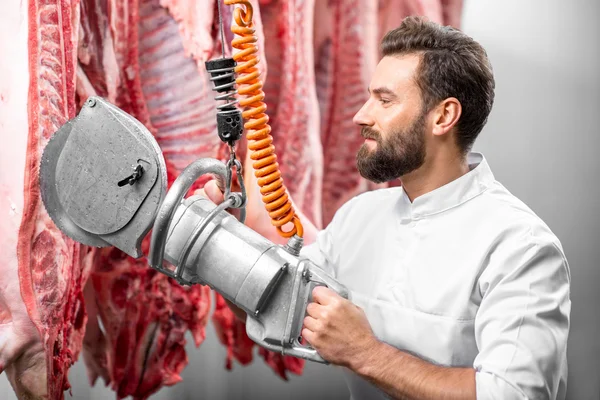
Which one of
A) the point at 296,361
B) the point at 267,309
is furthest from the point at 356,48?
the point at 267,309

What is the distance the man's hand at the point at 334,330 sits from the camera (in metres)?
1.11

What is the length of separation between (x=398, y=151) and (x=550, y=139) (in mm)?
834

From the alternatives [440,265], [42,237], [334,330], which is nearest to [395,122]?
[440,265]

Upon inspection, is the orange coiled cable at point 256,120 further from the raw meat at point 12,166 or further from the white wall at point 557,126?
the white wall at point 557,126

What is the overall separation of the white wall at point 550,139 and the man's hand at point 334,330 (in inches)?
31.3

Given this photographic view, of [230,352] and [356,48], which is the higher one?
[356,48]

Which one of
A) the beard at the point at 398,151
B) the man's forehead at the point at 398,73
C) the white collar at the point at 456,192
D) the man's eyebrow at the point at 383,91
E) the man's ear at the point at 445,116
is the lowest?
the white collar at the point at 456,192

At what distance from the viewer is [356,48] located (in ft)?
6.34

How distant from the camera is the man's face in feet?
4.29

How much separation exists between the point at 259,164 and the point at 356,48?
2.62 feet

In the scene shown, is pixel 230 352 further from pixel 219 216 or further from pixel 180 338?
pixel 219 216

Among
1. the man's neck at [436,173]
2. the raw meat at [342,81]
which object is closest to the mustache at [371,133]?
the man's neck at [436,173]

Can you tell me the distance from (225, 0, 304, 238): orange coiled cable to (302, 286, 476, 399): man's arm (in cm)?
18

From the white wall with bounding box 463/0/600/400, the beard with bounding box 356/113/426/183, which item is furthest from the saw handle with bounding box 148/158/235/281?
the white wall with bounding box 463/0/600/400
